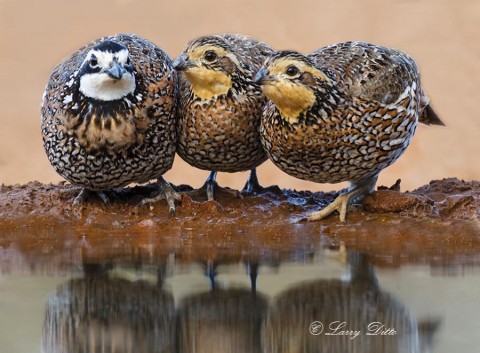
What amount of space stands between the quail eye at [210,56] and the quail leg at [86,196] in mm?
1480

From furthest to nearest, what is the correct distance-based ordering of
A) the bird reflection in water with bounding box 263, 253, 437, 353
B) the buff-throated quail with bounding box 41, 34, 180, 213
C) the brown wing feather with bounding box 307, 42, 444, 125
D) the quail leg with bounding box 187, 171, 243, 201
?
1. the quail leg with bounding box 187, 171, 243, 201
2. the brown wing feather with bounding box 307, 42, 444, 125
3. the buff-throated quail with bounding box 41, 34, 180, 213
4. the bird reflection in water with bounding box 263, 253, 437, 353

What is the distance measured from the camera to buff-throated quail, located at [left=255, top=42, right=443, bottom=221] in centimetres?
691

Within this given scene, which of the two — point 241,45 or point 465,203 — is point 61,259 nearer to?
point 241,45

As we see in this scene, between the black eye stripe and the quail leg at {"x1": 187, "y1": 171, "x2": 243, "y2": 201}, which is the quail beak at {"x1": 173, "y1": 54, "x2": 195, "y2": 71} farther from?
the quail leg at {"x1": 187, "y1": 171, "x2": 243, "y2": 201}

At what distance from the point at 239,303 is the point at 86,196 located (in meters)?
2.69

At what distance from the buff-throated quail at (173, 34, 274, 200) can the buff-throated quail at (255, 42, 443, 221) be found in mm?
239

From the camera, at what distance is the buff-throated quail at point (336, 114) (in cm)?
691

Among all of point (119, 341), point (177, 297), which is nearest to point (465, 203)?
point (177, 297)

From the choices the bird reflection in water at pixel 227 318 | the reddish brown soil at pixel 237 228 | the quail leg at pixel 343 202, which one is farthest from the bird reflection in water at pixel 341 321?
the quail leg at pixel 343 202

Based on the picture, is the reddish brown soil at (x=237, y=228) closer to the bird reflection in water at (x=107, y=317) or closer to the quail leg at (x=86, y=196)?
the quail leg at (x=86, y=196)

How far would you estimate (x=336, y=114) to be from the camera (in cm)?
693

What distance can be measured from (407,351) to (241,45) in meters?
3.89

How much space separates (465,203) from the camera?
24.7 feet

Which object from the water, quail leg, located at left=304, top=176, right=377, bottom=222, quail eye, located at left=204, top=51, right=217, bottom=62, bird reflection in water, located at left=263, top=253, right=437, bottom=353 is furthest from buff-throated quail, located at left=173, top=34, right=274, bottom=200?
bird reflection in water, located at left=263, top=253, right=437, bottom=353
